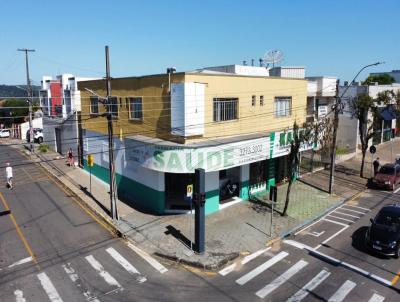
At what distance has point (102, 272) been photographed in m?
14.1

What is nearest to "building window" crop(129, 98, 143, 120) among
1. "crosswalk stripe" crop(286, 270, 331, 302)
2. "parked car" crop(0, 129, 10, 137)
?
"crosswalk stripe" crop(286, 270, 331, 302)

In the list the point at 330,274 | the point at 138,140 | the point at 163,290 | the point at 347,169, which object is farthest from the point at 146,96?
the point at 347,169

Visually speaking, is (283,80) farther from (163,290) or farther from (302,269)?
(163,290)

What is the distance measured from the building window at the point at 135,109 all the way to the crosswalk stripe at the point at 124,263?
Answer: 8.34 m

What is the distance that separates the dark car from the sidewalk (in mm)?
3893

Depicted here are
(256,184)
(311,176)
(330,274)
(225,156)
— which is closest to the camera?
(330,274)

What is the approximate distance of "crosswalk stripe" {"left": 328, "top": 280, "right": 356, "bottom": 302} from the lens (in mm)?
12340

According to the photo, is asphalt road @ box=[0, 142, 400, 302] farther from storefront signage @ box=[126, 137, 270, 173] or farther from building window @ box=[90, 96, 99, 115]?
building window @ box=[90, 96, 99, 115]

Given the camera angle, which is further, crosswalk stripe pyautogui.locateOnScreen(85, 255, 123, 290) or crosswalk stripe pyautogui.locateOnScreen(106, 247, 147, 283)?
crosswalk stripe pyautogui.locateOnScreen(106, 247, 147, 283)

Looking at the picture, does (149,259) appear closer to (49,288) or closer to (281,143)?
(49,288)

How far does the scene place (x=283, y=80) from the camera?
78.9 ft

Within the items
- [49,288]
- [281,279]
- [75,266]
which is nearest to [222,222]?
[281,279]

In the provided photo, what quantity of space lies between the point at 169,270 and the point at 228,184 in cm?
889

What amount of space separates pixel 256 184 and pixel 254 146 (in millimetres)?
3895
